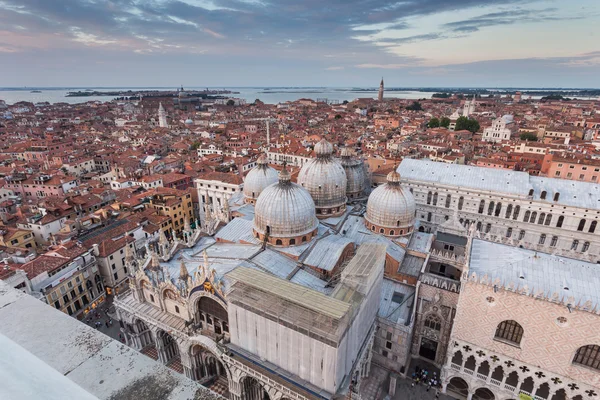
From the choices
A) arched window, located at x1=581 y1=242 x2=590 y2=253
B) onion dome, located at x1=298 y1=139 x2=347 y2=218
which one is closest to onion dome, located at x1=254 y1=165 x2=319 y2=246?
onion dome, located at x1=298 y1=139 x2=347 y2=218

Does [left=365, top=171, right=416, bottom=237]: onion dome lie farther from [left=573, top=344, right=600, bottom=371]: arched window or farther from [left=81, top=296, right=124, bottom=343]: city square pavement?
[left=81, top=296, right=124, bottom=343]: city square pavement

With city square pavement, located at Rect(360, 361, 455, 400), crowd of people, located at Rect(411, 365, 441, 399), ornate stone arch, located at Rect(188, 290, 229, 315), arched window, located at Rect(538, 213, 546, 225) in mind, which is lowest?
city square pavement, located at Rect(360, 361, 455, 400)

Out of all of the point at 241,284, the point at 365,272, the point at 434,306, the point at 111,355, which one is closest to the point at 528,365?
the point at 434,306

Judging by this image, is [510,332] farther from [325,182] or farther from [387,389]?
[325,182]

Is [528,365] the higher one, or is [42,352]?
[42,352]

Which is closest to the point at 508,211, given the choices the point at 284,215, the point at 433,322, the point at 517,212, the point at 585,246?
the point at 517,212

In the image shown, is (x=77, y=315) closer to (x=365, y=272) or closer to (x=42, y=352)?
(x=365, y=272)

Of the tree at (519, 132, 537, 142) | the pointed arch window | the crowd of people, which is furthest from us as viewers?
the tree at (519, 132, 537, 142)
